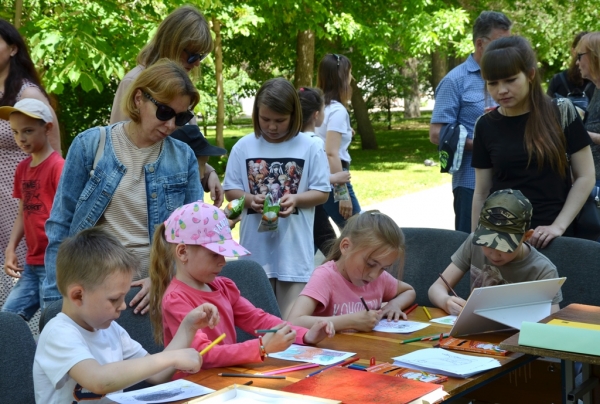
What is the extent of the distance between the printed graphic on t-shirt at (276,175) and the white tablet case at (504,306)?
1665 millimetres

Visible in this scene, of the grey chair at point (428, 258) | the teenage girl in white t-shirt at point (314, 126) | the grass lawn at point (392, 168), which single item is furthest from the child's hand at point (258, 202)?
the grass lawn at point (392, 168)

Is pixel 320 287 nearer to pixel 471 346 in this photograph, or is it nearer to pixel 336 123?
pixel 471 346

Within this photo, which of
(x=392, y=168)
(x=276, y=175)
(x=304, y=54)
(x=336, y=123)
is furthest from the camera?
(x=392, y=168)

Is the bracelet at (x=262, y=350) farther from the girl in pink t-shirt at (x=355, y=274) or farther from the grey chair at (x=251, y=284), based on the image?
the grey chair at (x=251, y=284)

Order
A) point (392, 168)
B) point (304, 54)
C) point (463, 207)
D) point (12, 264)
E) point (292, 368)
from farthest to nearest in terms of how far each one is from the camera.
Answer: point (392, 168) → point (304, 54) → point (463, 207) → point (12, 264) → point (292, 368)

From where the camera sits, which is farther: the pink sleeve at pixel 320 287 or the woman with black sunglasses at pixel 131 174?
the pink sleeve at pixel 320 287

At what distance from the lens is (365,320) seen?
11.2 ft

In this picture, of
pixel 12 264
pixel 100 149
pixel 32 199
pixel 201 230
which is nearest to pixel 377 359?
pixel 201 230

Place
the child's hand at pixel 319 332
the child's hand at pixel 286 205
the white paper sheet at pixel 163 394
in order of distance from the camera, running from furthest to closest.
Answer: the child's hand at pixel 286 205 < the child's hand at pixel 319 332 < the white paper sheet at pixel 163 394

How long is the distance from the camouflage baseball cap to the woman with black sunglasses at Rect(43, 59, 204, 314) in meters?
1.37

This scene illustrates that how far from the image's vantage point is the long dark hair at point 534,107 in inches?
163

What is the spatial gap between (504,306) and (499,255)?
34cm

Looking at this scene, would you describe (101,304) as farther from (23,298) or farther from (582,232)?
(582,232)

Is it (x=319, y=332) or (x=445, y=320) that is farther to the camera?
(x=445, y=320)
